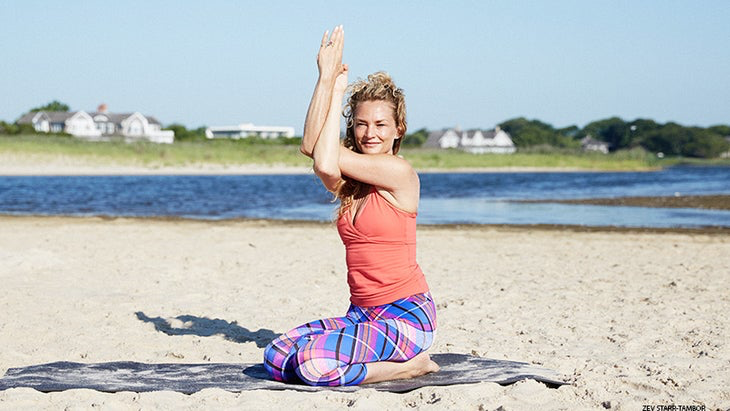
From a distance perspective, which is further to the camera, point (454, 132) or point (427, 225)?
point (454, 132)

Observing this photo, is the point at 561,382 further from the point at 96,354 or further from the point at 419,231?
the point at 419,231

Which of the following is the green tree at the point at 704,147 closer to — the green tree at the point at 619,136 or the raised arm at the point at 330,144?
the green tree at the point at 619,136

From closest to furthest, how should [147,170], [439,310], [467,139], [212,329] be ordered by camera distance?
[212,329], [439,310], [147,170], [467,139]

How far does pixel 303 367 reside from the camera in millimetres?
3959

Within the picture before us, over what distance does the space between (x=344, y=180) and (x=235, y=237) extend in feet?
27.6

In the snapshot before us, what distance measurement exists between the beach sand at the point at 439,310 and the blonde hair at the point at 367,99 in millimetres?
991

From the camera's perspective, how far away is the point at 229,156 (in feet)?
163

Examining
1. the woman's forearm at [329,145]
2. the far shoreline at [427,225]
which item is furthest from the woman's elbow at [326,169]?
the far shoreline at [427,225]

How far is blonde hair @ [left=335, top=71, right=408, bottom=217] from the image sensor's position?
3943 mm

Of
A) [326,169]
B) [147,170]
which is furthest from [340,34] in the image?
[147,170]

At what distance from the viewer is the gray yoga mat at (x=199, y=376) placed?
3977mm

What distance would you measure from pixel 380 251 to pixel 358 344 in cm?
48

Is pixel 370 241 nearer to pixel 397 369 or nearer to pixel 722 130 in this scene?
pixel 397 369

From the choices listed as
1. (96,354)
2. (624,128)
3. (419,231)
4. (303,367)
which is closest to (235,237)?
(419,231)
